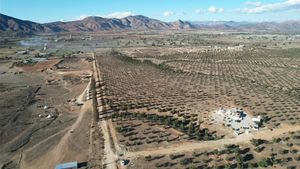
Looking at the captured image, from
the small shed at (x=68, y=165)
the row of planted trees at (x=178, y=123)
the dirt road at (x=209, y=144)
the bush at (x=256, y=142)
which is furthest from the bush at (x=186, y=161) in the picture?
the small shed at (x=68, y=165)

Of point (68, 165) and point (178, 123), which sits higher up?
point (178, 123)

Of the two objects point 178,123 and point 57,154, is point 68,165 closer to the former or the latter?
point 57,154

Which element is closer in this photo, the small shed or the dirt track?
the small shed

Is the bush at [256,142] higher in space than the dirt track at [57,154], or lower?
higher

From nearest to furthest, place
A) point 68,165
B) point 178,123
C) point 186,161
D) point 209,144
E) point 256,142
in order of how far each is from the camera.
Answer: point 186,161, point 68,165, point 256,142, point 209,144, point 178,123

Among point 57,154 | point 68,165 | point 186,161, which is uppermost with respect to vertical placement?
point 186,161

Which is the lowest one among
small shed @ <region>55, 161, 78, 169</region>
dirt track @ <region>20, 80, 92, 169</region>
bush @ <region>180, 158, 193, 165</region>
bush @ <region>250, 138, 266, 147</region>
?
dirt track @ <region>20, 80, 92, 169</region>

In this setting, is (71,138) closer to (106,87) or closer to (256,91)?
(106,87)

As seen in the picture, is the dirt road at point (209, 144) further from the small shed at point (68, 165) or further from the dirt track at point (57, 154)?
the dirt track at point (57, 154)

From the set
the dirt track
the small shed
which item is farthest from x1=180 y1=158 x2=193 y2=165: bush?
the dirt track

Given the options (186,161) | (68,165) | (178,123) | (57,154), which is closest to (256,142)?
(186,161)

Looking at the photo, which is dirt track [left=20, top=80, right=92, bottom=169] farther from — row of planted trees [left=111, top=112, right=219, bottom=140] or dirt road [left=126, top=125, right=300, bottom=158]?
dirt road [left=126, top=125, right=300, bottom=158]

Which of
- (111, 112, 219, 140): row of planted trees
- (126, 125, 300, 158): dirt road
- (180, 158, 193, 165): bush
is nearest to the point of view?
(180, 158, 193, 165): bush

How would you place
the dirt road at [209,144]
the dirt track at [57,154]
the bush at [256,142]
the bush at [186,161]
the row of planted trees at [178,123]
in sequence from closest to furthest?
the bush at [186,161], the dirt track at [57,154], the dirt road at [209,144], the bush at [256,142], the row of planted trees at [178,123]
